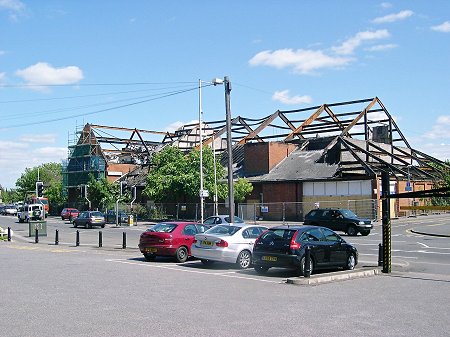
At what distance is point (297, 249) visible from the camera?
14.7 meters

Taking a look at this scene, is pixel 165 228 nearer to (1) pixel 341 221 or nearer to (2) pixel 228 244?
(2) pixel 228 244

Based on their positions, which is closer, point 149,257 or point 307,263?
point 307,263

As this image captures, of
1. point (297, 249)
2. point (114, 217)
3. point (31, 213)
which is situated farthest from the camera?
point (114, 217)

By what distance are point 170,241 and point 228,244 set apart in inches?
121

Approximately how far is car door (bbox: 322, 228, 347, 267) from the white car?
94.1 inches

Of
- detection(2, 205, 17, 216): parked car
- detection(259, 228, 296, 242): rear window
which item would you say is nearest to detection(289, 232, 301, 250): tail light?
detection(259, 228, 296, 242): rear window

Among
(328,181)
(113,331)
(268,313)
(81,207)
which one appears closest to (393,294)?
(268,313)

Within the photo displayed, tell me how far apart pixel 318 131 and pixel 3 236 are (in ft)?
128

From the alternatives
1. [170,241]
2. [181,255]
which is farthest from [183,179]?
[170,241]

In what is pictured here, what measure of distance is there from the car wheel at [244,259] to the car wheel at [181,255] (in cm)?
294

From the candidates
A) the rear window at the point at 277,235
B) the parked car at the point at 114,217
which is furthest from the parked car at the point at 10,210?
the rear window at the point at 277,235

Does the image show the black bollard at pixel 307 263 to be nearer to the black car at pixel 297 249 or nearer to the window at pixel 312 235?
the black car at pixel 297 249

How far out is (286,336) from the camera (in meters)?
7.78

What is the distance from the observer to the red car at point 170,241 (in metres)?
18.9
